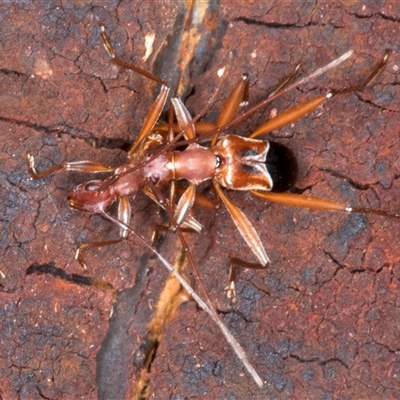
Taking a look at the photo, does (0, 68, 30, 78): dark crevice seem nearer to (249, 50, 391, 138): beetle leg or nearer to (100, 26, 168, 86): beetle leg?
(100, 26, 168, 86): beetle leg

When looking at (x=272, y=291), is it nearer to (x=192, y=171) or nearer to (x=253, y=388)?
(x=253, y=388)

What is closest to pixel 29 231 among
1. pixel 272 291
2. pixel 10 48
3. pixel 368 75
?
pixel 10 48

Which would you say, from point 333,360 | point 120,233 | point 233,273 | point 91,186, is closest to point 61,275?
point 120,233

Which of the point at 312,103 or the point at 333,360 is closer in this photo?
the point at 333,360

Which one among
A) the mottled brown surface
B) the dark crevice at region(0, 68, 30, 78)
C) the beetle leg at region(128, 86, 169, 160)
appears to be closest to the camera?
the mottled brown surface

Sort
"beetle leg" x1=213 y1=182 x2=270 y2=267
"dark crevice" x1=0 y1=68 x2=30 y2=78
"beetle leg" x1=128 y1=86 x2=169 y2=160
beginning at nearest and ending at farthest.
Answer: "dark crevice" x1=0 y1=68 x2=30 y2=78, "beetle leg" x1=213 y1=182 x2=270 y2=267, "beetle leg" x1=128 y1=86 x2=169 y2=160

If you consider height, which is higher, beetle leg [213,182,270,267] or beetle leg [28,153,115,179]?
beetle leg [28,153,115,179]

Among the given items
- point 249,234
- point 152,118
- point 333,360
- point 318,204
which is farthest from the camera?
point 152,118

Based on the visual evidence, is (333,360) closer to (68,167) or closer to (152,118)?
(152,118)

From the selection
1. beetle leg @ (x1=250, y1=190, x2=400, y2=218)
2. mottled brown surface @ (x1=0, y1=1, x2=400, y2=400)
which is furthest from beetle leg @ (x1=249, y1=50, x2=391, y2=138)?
beetle leg @ (x1=250, y1=190, x2=400, y2=218)
